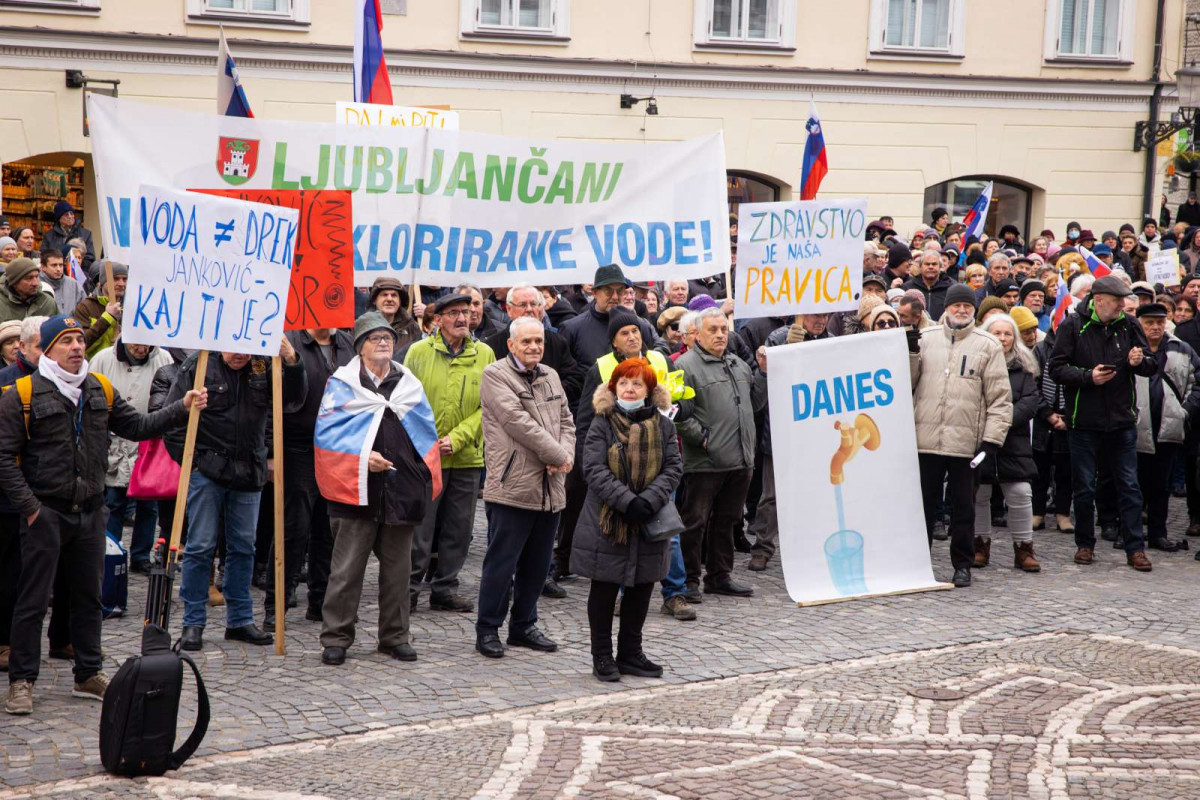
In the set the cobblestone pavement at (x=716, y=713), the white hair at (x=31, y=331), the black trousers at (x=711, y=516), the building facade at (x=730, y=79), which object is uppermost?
the building facade at (x=730, y=79)

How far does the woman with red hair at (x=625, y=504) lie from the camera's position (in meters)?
8.01

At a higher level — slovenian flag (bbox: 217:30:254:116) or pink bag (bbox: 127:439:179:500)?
slovenian flag (bbox: 217:30:254:116)

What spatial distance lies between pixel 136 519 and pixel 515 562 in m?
3.16

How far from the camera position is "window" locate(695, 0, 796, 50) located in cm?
2245

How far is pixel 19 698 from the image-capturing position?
7.16m

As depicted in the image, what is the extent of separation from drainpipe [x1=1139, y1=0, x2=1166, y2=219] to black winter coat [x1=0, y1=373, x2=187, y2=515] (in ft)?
69.0

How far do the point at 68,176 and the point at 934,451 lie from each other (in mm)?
14611

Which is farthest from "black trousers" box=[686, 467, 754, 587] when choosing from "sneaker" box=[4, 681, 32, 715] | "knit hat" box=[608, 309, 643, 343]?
"sneaker" box=[4, 681, 32, 715]

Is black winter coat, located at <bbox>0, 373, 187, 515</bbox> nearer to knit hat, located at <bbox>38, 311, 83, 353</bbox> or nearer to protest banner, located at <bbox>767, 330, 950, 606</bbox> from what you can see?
knit hat, located at <bbox>38, 311, 83, 353</bbox>

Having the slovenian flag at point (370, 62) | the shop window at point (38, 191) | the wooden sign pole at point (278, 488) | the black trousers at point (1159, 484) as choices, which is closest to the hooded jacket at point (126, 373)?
the wooden sign pole at point (278, 488)

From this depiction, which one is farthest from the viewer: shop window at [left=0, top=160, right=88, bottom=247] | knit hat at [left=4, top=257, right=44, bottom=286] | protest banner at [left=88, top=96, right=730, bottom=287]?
shop window at [left=0, top=160, right=88, bottom=247]

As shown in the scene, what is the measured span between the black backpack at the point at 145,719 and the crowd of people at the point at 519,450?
3.48ft

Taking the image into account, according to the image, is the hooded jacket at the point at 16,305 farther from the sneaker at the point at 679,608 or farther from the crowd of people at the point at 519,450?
the sneaker at the point at 679,608

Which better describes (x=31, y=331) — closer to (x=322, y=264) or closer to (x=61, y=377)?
(x=61, y=377)
